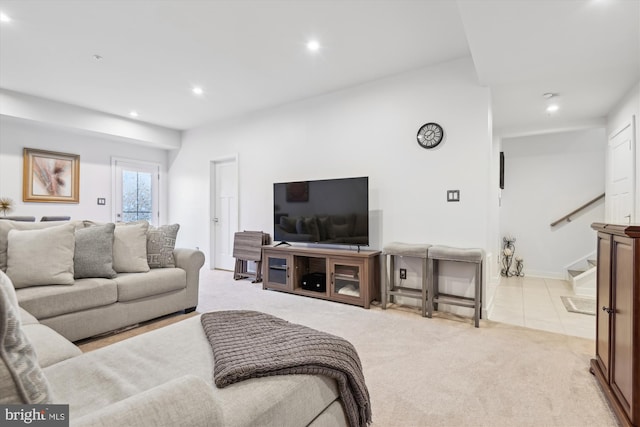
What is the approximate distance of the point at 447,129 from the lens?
10.6 feet

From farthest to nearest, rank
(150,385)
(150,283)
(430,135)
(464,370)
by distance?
1. (430,135)
2. (150,283)
3. (464,370)
4. (150,385)

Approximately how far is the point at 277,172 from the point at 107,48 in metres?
2.34

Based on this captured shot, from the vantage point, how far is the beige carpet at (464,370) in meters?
1.57

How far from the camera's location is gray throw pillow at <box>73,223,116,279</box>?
249 centimetres

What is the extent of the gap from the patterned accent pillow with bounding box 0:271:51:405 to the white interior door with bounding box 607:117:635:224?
15.5ft

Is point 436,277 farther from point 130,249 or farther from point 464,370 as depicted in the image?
point 130,249

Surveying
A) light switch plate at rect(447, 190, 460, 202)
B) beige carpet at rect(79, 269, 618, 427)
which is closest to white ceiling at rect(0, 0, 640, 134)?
light switch plate at rect(447, 190, 460, 202)

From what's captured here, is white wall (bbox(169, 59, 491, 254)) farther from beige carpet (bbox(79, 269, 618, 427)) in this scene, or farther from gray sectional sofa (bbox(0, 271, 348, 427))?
gray sectional sofa (bbox(0, 271, 348, 427))

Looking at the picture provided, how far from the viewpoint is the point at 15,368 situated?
1.94 ft

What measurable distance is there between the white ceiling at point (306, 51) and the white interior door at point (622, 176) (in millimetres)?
476

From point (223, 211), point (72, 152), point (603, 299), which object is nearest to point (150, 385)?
point (603, 299)

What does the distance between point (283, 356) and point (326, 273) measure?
2.56 m

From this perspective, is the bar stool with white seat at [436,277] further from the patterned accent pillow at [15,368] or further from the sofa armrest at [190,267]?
the patterned accent pillow at [15,368]

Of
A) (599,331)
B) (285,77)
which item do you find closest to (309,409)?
(599,331)
